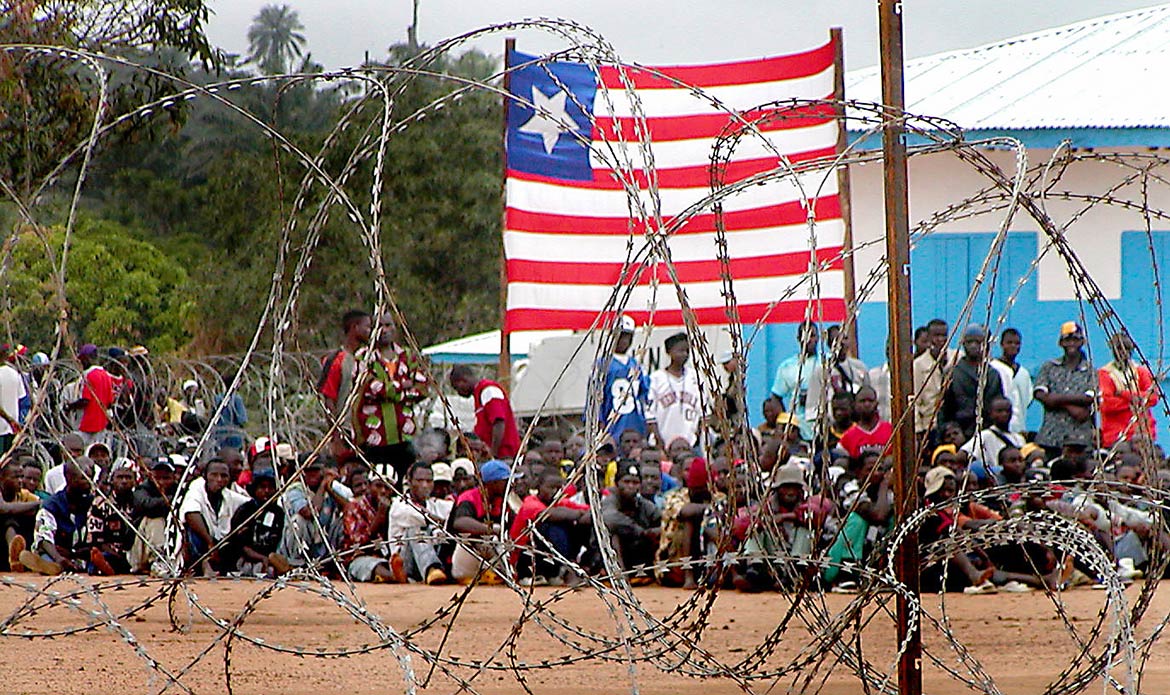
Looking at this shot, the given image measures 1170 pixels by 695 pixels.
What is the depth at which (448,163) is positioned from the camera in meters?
33.0

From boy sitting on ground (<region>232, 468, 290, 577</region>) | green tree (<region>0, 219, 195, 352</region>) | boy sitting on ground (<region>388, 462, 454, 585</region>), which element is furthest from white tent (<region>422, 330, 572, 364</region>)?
boy sitting on ground (<region>232, 468, 290, 577</region>)

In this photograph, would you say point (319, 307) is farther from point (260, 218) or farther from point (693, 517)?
point (693, 517)

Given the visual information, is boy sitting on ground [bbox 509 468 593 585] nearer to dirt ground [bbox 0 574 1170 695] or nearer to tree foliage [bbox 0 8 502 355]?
dirt ground [bbox 0 574 1170 695]

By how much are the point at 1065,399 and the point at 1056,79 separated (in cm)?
710

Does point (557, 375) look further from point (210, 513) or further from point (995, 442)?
point (995, 442)

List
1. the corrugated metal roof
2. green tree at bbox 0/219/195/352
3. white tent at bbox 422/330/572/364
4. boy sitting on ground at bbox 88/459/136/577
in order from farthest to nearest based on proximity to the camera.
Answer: green tree at bbox 0/219/195/352 → white tent at bbox 422/330/572/364 → the corrugated metal roof → boy sitting on ground at bbox 88/459/136/577

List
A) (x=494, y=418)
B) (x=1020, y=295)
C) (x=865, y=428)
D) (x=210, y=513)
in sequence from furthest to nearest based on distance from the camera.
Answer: (x=1020, y=295) < (x=494, y=418) < (x=210, y=513) < (x=865, y=428)

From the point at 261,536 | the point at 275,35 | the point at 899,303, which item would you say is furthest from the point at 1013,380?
the point at 275,35

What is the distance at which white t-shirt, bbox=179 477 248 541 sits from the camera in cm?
1005

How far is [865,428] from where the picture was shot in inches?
397

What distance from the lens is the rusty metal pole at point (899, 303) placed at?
199 inches

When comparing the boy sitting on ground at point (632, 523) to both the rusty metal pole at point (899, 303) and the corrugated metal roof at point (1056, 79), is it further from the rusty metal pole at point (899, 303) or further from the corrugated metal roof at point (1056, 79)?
the corrugated metal roof at point (1056, 79)

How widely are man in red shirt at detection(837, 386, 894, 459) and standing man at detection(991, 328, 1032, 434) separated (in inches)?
37.0

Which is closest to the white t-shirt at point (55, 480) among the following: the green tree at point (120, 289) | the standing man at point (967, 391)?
the standing man at point (967, 391)
